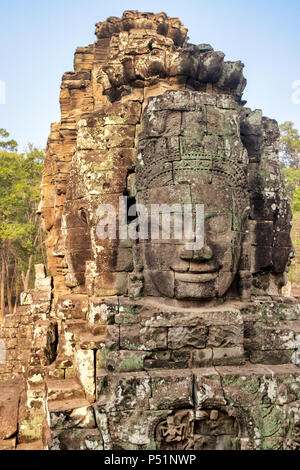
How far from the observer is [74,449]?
3.31 metres

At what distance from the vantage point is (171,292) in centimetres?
386

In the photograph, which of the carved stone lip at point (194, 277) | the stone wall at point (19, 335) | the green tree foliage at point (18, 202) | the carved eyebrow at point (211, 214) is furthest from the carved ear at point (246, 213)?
the green tree foliage at point (18, 202)

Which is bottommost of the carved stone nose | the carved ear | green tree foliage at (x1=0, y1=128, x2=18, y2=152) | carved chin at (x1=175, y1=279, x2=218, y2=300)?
carved chin at (x1=175, y1=279, x2=218, y2=300)

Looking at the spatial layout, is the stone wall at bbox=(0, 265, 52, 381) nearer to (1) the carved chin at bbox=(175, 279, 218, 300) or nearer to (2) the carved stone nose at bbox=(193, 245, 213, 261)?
(1) the carved chin at bbox=(175, 279, 218, 300)

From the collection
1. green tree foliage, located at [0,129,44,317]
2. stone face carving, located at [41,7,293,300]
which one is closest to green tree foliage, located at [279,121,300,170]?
green tree foliage, located at [0,129,44,317]

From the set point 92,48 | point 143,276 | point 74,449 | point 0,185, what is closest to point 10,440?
point 74,449

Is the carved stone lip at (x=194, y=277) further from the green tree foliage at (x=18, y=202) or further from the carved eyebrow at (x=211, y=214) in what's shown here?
the green tree foliage at (x=18, y=202)

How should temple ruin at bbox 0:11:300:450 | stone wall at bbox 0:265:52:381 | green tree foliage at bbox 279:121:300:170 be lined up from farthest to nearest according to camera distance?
1. green tree foliage at bbox 279:121:300:170
2. stone wall at bbox 0:265:52:381
3. temple ruin at bbox 0:11:300:450

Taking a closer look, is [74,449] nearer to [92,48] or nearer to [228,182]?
[228,182]

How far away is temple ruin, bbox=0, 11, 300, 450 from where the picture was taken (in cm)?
346

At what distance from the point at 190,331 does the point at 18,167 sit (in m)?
15.0

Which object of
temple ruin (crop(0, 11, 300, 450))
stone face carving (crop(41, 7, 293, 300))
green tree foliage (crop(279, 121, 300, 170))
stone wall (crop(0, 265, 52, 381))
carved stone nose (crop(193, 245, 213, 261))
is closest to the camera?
temple ruin (crop(0, 11, 300, 450))

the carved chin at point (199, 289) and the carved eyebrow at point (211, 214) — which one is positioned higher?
the carved eyebrow at point (211, 214)

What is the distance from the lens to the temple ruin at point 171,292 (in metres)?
3.46
